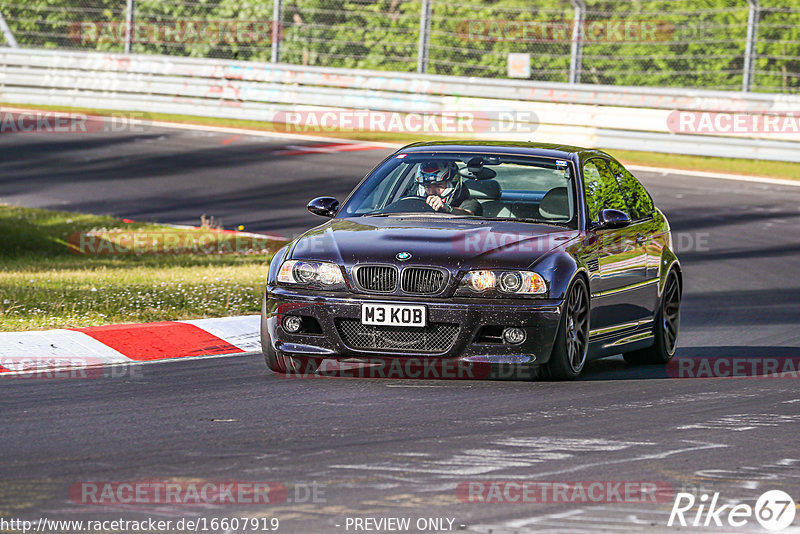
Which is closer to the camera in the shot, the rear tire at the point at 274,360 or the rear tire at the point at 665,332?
the rear tire at the point at 274,360

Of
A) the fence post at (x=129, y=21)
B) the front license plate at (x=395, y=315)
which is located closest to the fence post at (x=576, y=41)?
the fence post at (x=129, y=21)

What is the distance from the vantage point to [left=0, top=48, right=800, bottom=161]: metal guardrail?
82.7 feet

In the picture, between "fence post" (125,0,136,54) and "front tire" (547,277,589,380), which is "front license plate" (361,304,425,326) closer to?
"front tire" (547,277,589,380)

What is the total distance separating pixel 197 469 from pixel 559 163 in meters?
4.58

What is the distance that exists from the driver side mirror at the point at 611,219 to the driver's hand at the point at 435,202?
1.03 metres

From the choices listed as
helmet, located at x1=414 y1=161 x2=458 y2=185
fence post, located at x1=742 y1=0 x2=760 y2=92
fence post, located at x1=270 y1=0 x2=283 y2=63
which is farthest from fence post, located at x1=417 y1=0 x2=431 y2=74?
helmet, located at x1=414 y1=161 x2=458 y2=185

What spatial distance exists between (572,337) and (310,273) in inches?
64.6

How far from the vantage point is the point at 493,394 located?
8570mm

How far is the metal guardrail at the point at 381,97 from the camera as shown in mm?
25219

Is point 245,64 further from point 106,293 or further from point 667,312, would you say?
point 667,312

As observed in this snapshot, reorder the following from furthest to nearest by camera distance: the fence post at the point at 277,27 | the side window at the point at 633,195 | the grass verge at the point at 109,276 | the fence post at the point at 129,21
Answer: the fence post at the point at 129,21
the fence post at the point at 277,27
the grass verge at the point at 109,276
the side window at the point at 633,195

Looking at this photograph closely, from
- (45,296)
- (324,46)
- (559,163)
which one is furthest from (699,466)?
(324,46)

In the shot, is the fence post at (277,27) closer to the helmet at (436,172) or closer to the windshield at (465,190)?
the windshield at (465,190)

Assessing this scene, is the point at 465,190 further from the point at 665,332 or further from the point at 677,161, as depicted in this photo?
the point at 677,161
